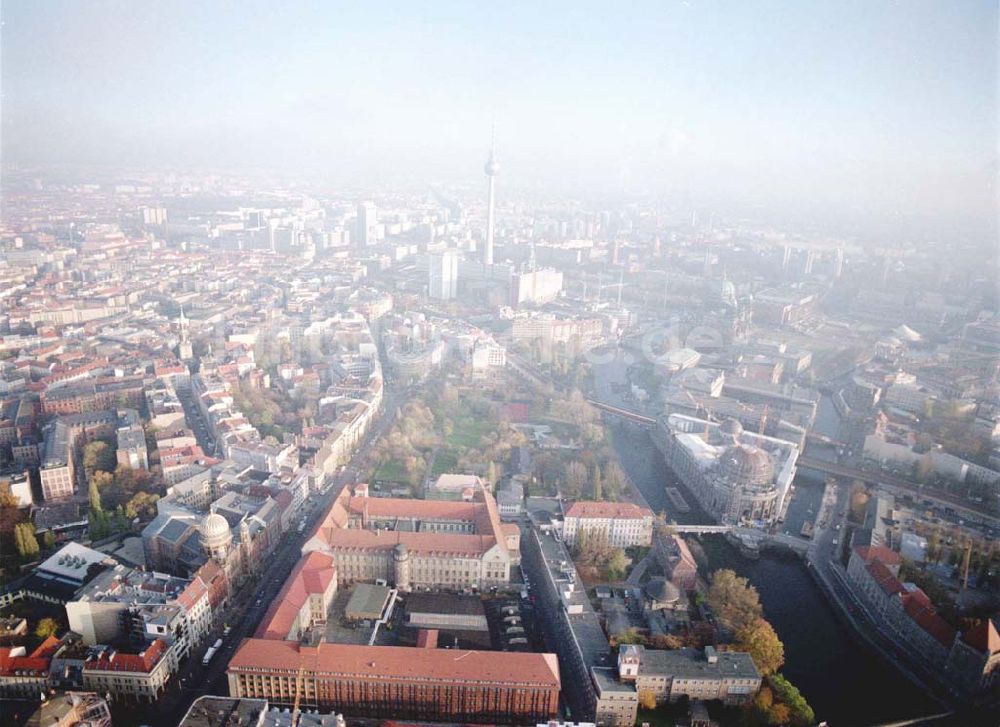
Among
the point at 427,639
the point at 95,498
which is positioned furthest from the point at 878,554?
the point at 95,498

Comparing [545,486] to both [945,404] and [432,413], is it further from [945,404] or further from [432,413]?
[945,404]

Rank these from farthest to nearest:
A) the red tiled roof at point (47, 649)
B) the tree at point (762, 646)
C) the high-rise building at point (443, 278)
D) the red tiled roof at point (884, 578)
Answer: the high-rise building at point (443, 278) < the red tiled roof at point (884, 578) < the tree at point (762, 646) < the red tiled roof at point (47, 649)

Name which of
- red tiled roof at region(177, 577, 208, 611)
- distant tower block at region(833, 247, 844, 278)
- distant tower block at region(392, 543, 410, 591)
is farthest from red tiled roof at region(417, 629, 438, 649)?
distant tower block at region(833, 247, 844, 278)

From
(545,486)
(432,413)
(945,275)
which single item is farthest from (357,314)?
(945,275)

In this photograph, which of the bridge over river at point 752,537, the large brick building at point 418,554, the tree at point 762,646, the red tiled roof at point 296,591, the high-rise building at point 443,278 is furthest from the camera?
the high-rise building at point 443,278

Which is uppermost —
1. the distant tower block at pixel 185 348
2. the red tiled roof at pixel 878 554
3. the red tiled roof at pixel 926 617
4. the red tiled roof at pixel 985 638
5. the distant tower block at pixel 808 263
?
the distant tower block at pixel 808 263

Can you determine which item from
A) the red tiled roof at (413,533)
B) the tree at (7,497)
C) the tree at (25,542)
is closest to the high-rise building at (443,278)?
the red tiled roof at (413,533)

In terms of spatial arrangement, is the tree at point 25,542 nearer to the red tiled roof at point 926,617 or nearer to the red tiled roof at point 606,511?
the red tiled roof at point 606,511
